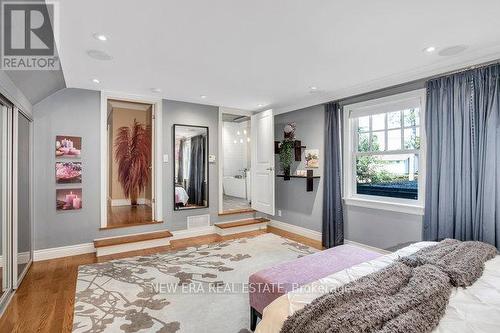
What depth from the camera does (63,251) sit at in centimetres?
361

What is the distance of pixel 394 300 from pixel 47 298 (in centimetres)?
306

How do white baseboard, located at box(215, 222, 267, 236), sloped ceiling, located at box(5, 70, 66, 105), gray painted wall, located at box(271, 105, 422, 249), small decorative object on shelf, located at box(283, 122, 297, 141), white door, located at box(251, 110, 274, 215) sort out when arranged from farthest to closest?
small decorative object on shelf, located at box(283, 122, 297, 141)
white door, located at box(251, 110, 274, 215)
white baseboard, located at box(215, 222, 267, 236)
gray painted wall, located at box(271, 105, 422, 249)
sloped ceiling, located at box(5, 70, 66, 105)

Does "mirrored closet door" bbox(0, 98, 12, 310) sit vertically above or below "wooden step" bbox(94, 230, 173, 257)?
above

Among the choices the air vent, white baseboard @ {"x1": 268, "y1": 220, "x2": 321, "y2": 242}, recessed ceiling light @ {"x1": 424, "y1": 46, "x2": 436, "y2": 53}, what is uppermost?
recessed ceiling light @ {"x1": 424, "y1": 46, "x2": 436, "y2": 53}

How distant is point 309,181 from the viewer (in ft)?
14.9

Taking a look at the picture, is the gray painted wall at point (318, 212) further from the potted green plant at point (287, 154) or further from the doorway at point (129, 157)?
the doorway at point (129, 157)

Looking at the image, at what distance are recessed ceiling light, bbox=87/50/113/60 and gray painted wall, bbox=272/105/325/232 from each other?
3.23 m

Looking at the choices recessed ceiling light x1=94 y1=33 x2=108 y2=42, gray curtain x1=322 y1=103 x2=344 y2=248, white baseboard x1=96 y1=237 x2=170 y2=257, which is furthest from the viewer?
gray curtain x1=322 y1=103 x2=344 y2=248

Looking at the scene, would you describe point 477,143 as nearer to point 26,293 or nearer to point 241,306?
point 241,306

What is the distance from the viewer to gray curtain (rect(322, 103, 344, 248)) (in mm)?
4035

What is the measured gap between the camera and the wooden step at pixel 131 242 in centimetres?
364

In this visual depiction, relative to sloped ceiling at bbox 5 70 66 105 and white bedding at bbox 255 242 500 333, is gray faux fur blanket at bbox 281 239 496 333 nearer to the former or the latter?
white bedding at bbox 255 242 500 333

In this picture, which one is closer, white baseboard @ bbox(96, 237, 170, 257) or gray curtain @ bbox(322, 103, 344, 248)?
white baseboard @ bbox(96, 237, 170, 257)

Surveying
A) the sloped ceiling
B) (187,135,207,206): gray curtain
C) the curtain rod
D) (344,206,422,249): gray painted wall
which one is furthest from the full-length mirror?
(344,206,422,249): gray painted wall
